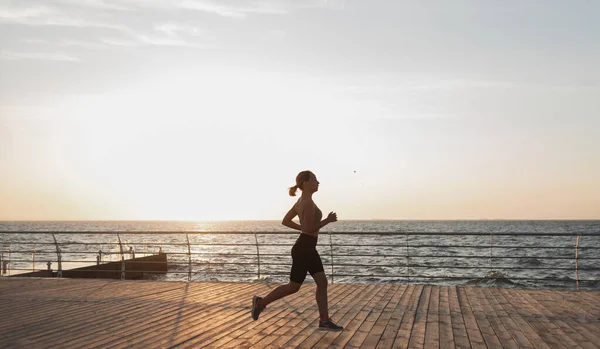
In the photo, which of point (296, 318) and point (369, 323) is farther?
point (296, 318)

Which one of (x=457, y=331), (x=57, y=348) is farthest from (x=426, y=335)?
(x=57, y=348)

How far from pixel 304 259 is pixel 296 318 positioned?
3.98ft

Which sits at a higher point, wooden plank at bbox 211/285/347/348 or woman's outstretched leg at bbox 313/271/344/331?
woman's outstretched leg at bbox 313/271/344/331

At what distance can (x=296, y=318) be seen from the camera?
25.2ft

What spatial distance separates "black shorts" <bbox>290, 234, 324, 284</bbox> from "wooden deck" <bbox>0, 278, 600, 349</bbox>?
0.70m

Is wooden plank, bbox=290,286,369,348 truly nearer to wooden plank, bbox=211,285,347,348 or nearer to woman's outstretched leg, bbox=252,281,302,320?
wooden plank, bbox=211,285,347,348

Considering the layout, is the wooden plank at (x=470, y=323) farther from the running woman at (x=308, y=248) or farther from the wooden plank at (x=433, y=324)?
the running woman at (x=308, y=248)

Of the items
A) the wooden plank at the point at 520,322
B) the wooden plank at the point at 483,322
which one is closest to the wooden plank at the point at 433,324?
the wooden plank at the point at 483,322

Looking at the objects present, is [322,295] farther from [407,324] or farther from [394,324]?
[407,324]

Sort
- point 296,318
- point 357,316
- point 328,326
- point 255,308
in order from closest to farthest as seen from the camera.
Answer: point 328,326, point 255,308, point 296,318, point 357,316

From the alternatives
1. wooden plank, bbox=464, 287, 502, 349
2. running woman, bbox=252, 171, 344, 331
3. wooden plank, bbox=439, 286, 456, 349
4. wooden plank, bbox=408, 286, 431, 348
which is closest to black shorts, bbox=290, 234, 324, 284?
running woman, bbox=252, 171, 344, 331

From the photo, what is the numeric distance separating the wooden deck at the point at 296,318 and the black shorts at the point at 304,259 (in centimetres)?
70

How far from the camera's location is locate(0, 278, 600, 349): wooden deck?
6.27 m

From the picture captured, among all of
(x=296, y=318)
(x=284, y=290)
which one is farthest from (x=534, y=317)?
(x=284, y=290)
